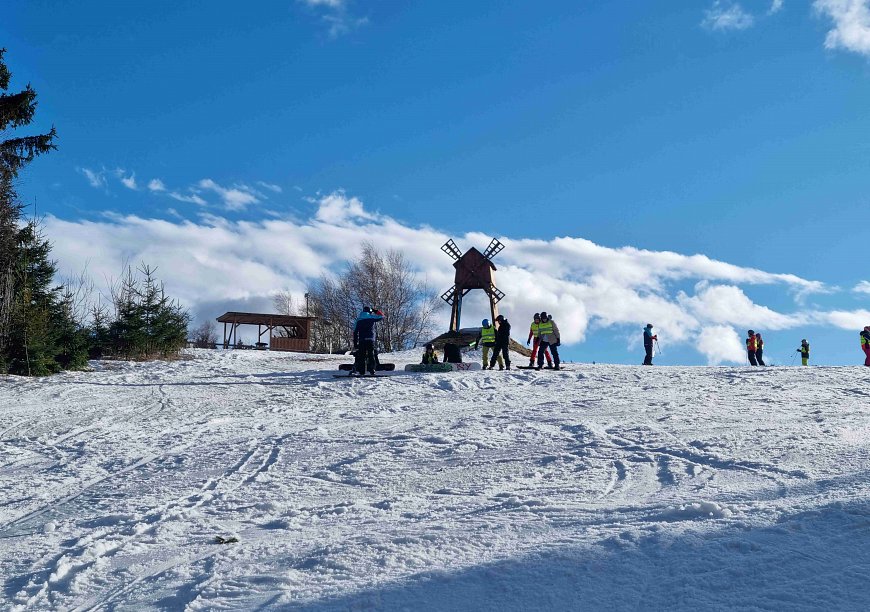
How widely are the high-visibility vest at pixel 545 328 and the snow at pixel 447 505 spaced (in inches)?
284

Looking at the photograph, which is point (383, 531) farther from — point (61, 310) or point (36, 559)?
point (61, 310)

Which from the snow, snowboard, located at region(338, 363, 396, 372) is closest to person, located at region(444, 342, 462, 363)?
snowboard, located at region(338, 363, 396, 372)

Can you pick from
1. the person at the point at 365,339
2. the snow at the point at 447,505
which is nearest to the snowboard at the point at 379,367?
the person at the point at 365,339

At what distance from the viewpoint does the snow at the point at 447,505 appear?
4.61m

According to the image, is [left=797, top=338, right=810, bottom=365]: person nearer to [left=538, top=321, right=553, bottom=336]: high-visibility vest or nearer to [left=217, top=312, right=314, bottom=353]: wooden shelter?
[left=538, top=321, right=553, bottom=336]: high-visibility vest

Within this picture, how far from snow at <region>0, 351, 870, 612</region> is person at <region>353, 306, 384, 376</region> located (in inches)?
182

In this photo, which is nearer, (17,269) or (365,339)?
(365,339)

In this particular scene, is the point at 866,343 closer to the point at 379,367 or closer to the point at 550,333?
the point at 550,333

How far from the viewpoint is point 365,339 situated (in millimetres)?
19375

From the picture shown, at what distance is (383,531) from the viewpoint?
5.88 meters

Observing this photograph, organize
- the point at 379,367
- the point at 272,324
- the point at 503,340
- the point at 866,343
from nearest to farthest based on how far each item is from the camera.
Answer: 1. the point at 379,367
2. the point at 503,340
3. the point at 866,343
4. the point at 272,324

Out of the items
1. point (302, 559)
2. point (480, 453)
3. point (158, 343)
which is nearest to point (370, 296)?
point (158, 343)

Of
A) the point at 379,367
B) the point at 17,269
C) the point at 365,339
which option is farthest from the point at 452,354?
the point at 17,269

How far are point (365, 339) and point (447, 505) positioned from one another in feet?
42.0
